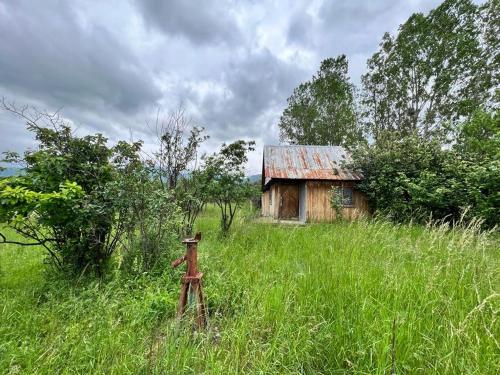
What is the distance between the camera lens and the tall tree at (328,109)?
919 inches

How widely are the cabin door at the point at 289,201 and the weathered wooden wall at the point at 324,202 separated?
1.70 m

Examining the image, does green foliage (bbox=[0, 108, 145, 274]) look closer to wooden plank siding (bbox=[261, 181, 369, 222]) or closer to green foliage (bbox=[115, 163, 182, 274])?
green foliage (bbox=[115, 163, 182, 274])

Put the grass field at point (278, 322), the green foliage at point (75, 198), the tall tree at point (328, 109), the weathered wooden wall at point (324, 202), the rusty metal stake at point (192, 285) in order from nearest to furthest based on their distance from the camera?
1. the grass field at point (278, 322)
2. the rusty metal stake at point (192, 285)
3. the green foliage at point (75, 198)
4. the weathered wooden wall at point (324, 202)
5. the tall tree at point (328, 109)

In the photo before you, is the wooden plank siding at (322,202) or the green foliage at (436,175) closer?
the green foliage at (436,175)

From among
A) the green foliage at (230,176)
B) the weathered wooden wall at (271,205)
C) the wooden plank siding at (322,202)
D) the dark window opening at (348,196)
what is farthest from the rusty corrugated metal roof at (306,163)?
the green foliage at (230,176)

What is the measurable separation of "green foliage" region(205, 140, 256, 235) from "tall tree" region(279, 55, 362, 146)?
1865 centimetres

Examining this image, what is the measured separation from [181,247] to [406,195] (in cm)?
1048

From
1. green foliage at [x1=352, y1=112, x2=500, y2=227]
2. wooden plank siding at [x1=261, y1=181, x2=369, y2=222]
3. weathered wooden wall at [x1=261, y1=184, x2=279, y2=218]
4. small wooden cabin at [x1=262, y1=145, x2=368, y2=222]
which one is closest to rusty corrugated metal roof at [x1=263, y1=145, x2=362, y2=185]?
small wooden cabin at [x1=262, y1=145, x2=368, y2=222]

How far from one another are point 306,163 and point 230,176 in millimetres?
7612

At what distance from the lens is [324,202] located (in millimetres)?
12078

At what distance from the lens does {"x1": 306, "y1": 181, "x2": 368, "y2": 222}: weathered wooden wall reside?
11961mm

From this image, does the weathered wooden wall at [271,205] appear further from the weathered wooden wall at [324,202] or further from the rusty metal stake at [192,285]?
the rusty metal stake at [192,285]

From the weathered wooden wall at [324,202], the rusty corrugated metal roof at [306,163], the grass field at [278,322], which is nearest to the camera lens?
the grass field at [278,322]

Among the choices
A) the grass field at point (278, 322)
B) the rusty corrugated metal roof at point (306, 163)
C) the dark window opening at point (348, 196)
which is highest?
the rusty corrugated metal roof at point (306, 163)
